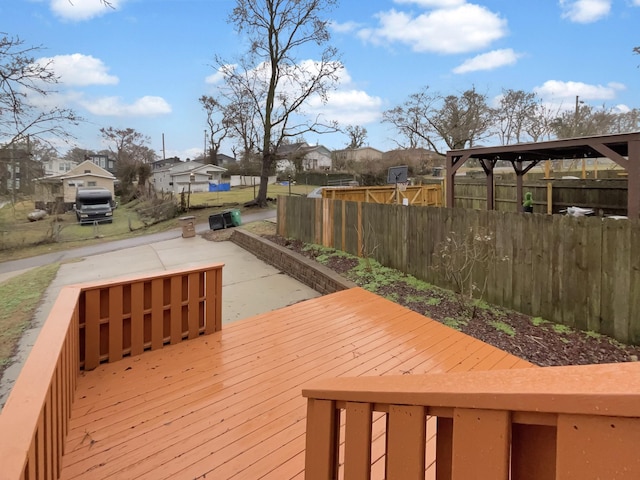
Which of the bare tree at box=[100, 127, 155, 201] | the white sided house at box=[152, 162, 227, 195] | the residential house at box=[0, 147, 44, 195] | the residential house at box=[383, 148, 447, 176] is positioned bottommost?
the residential house at box=[0, 147, 44, 195]

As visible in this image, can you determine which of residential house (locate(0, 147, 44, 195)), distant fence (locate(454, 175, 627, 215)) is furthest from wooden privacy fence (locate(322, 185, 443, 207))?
residential house (locate(0, 147, 44, 195))

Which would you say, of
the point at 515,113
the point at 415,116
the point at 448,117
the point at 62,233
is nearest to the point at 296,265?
the point at 62,233

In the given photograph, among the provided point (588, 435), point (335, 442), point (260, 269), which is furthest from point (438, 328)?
point (260, 269)

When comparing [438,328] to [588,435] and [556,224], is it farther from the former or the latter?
[588,435]

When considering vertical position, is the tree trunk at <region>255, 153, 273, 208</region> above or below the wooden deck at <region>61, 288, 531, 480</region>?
above

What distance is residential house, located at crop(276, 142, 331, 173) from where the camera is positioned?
41.5m

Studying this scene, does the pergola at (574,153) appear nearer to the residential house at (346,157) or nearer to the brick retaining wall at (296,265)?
the brick retaining wall at (296,265)

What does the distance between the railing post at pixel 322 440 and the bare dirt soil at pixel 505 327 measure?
3.26 meters

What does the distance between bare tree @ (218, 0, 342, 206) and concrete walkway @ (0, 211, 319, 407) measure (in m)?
7.52

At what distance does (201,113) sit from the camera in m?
37.3

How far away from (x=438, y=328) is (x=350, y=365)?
1.48 meters

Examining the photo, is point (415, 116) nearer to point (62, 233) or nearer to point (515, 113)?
point (515, 113)

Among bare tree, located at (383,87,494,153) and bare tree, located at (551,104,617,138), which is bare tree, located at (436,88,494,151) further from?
bare tree, located at (551,104,617,138)

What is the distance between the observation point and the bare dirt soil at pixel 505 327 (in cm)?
401
